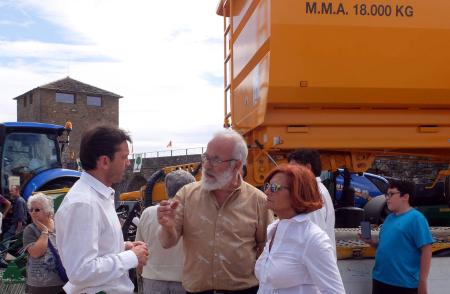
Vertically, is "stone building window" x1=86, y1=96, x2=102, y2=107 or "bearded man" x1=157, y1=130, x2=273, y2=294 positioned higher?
"stone building window" x1=86, y1=96, x2=102, y2=107

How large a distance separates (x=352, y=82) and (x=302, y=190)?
2594mm

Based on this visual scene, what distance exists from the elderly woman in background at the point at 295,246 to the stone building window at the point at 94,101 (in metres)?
46.3

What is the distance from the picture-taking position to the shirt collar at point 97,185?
2.60m

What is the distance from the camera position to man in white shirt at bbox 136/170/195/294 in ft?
12.9

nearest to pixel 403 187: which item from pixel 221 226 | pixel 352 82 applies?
pixel 352 82

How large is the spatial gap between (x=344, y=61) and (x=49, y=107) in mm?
42785

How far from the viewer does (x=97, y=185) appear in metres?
2.61

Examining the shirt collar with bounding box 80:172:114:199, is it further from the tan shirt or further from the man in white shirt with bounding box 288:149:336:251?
the man in white shirt with bounding box 288:149:336:251

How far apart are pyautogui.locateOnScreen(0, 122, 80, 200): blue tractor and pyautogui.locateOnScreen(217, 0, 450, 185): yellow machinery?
6663 millimetres

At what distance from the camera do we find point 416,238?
14.1ft

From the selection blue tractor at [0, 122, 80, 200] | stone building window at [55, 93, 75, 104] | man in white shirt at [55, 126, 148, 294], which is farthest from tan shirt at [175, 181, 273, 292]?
stone building window at [55, 93, 75, 104]

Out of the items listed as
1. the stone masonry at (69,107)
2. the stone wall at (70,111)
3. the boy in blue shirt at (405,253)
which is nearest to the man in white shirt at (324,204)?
the boy in blue shirt at (405,253)

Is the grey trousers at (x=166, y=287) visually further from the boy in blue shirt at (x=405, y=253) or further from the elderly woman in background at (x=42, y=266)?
the boy in blue shirt at (x=405, y=253)

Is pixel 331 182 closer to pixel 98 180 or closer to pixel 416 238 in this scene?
pixel 416 238
